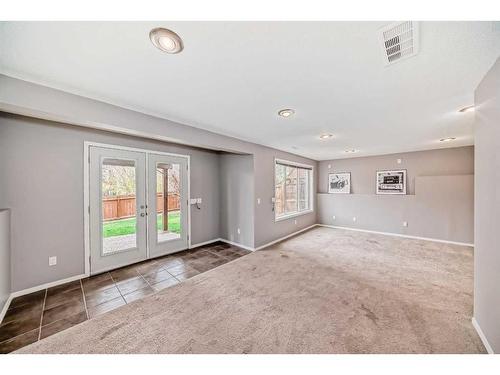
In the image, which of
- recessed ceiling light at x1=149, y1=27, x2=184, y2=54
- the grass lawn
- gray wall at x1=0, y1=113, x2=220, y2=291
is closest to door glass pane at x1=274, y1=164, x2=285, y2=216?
the grass lawn

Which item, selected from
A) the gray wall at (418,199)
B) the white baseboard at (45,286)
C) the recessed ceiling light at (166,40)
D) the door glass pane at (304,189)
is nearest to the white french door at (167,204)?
the white baseboard at (45,286)

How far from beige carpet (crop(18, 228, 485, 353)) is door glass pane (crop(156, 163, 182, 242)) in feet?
4.62

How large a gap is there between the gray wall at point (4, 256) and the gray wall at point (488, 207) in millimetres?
4570

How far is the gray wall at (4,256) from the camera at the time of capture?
199cm

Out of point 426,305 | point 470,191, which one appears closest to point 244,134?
point 426,305

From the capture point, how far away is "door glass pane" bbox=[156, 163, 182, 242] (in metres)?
3.74

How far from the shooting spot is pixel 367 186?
5996 mm

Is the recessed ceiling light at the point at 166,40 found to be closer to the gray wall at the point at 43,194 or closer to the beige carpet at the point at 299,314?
the beige carpet at the point at 299,314

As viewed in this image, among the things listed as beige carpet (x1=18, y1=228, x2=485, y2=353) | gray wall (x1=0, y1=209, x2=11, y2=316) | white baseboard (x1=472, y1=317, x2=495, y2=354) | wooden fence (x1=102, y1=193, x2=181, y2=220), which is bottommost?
beige carpet (x1=18, y1=228, x2=485, y2=353)

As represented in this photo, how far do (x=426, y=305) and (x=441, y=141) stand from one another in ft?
12.3

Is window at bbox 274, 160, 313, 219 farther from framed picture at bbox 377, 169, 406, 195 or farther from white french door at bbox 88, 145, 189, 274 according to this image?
white french door at bbox 88, 145, 189, 274

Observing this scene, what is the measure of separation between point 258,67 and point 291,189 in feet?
15.4

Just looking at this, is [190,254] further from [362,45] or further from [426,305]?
[362,45]
